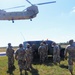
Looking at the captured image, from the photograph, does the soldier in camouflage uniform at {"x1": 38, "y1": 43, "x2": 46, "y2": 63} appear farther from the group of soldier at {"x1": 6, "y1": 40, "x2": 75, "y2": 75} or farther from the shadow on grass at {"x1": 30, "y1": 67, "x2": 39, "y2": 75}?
the shadow on grass at {"x1": 30, "y1": 67, "x2": 39, "y2": 75}

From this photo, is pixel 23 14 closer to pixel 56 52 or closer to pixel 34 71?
pixel 56 52

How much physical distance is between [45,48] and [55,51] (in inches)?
44.2

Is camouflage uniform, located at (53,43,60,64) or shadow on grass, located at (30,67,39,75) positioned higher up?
camouflage uniform, located at (53,43,60,64)

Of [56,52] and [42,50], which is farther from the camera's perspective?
[42,50]

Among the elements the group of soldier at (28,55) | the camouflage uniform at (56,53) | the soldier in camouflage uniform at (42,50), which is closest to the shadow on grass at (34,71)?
the group of soldier at (28,55)

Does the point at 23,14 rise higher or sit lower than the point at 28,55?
higher

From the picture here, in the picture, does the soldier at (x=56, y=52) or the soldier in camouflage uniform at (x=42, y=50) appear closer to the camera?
the soldier at (x=56, y=52)

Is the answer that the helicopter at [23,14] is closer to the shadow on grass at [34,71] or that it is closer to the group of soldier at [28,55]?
the group of soldier at [28,55]

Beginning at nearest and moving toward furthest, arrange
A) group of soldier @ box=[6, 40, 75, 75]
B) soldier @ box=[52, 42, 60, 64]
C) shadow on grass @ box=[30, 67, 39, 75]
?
group of soldier @ box=[6, 40, 75, 75] → shadow on grass @ box=[30, 67, 39, 75] → soldier @ box=[52, 42, 60, 64]

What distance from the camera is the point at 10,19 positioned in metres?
30.0

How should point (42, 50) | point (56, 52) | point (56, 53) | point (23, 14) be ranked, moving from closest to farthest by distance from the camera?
point (56, 52)
point (56, 53)
point (42, 50)
point (23, 14)

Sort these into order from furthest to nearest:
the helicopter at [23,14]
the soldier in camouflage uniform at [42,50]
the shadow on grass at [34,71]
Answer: the helicopter at [23,14] → the soldier in camouflage uniform at [42,50] → the shadow on grass at [34,71]

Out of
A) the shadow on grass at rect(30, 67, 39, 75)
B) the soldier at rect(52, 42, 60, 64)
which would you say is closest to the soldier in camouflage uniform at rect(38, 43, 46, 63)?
the soldier at rect(52, 42, 60, 64)

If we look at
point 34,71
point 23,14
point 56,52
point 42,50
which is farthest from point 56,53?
point 23,14
